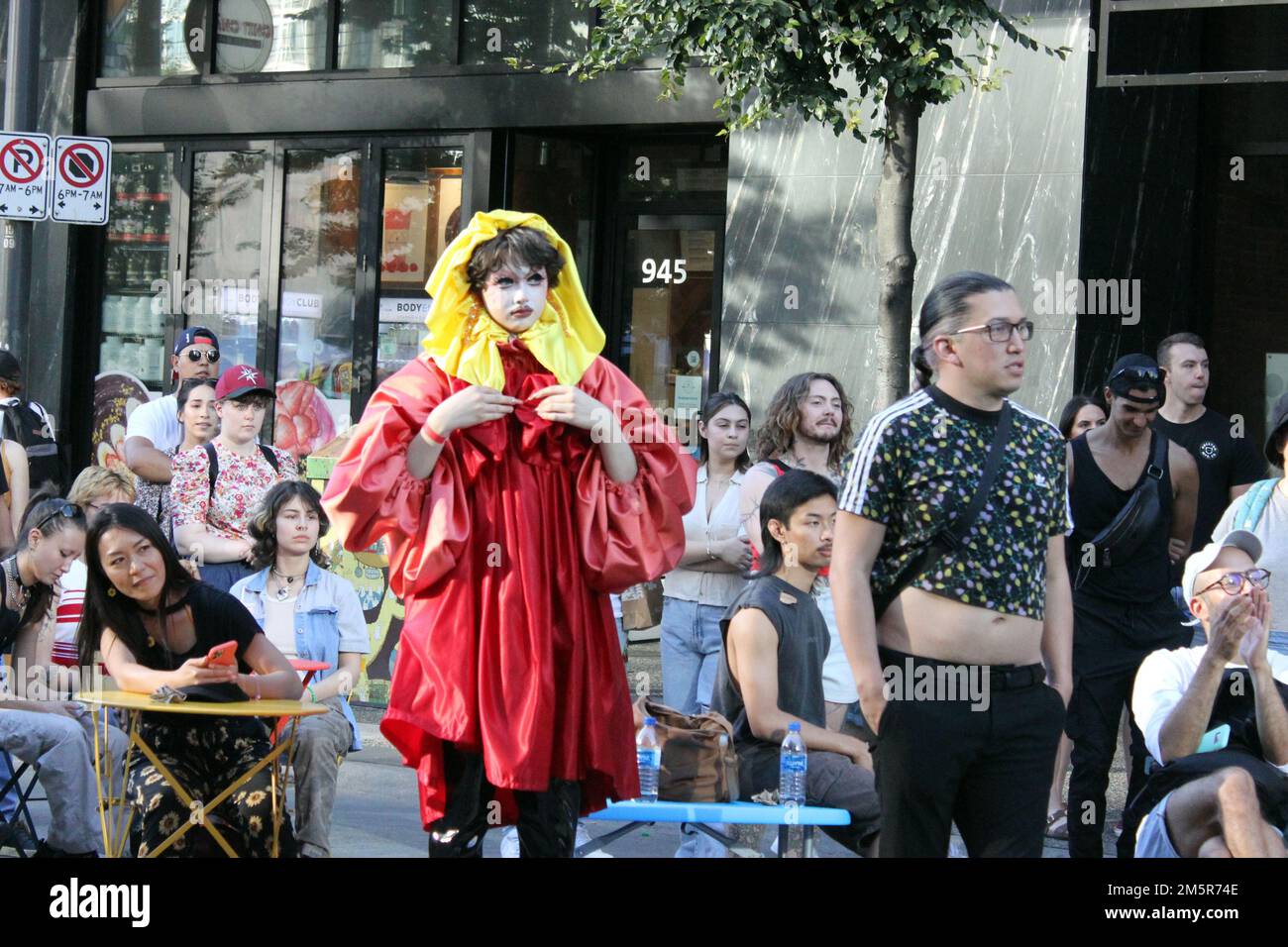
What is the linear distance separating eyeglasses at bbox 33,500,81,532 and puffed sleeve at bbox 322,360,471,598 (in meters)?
2.56

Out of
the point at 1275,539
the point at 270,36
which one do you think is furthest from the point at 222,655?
the point at 270,36

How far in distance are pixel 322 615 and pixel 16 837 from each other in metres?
1.50

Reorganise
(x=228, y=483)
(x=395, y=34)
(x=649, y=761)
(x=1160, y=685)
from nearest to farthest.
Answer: (x=1160, y=685) → (x=649, y=761) → (x=228, y=483) → (x=395, y=34)

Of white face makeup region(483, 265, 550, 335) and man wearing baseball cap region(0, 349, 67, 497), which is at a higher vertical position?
white face makeup region(483, 265, 550, 335)

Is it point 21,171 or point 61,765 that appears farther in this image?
point 21,171

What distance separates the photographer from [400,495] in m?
4.75

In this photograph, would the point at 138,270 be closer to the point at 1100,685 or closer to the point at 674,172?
the point at 674,172

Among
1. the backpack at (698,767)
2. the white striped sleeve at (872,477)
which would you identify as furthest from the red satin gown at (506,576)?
the backpack at (698,767)

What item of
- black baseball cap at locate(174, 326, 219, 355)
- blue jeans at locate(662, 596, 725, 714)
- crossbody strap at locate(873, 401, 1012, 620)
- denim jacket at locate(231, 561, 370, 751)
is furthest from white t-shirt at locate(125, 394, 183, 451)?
crossbody strap at locate(873, 401, 1012, 620)

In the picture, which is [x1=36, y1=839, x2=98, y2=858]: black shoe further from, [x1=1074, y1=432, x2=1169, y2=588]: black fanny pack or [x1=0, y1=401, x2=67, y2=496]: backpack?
[x1=1074, y1=432, x2=1169, y2=588]: black fanny pack

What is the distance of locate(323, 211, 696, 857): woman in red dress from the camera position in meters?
4.69

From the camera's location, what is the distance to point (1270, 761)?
18.0 ft
